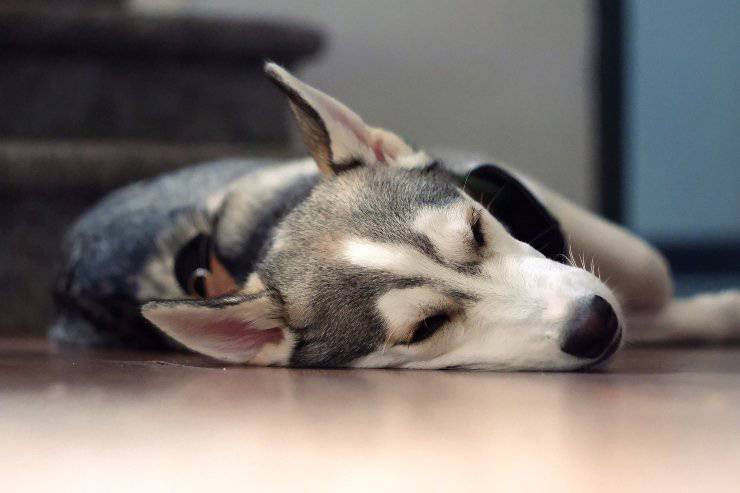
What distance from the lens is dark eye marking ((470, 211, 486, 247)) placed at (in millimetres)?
1550

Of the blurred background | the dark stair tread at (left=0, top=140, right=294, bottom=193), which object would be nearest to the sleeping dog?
the dark stair tread at (left=0, top=140, right=294, bottom=193)

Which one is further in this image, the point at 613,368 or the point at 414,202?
the point at 414,202

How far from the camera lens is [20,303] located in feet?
10.9

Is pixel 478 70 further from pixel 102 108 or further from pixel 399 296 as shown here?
pixel 399 296

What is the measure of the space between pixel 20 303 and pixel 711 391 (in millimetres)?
2849

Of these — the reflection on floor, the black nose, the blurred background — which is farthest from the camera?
the blurred background

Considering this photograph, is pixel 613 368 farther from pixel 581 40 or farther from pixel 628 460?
pixel 581 40

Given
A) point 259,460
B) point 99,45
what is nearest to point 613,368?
point 259,460

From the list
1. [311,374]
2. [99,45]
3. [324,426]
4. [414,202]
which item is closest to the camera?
[324,426]

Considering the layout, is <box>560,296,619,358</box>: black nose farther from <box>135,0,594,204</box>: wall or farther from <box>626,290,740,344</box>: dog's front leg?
<box>135,0,594,204</box>: wall

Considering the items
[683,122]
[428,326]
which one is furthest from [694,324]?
[683,122]

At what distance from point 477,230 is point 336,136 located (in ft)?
1.31

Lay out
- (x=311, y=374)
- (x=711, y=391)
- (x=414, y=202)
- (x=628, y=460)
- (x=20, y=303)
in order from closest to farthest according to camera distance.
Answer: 1. (x=628, y=460)
2. (x=711, y=391)
3. (x=311, y=374)
4. (x=414, y=202)
5. (x=20, y=303)

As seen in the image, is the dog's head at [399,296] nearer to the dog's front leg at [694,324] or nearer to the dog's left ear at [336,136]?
the dog's left ear at [336,136]
